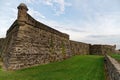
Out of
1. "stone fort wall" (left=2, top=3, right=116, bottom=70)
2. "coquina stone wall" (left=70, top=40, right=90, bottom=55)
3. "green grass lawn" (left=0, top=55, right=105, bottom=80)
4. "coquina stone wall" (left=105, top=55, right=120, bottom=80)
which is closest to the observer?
"coquina stone wall" (left=105, top=55, right=120, bottom=80)

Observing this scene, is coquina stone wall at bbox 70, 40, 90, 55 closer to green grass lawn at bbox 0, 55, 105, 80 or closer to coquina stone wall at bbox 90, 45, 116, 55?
coquina stone wall at bbox 90, 45, 116, 55

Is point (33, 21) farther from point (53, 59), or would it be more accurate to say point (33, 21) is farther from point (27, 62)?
point (53, 59)

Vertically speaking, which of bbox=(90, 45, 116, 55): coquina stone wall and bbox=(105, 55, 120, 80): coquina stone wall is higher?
bbox=(90, 45, 116, 55): coquina stone wall

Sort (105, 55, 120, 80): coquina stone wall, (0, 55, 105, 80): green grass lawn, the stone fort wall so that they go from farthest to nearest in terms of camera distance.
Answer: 1. the stone fort wall
2. (0, 55, 105, 80): green grass lawn
3. (105, 55, 120, 80): coquina stone wall

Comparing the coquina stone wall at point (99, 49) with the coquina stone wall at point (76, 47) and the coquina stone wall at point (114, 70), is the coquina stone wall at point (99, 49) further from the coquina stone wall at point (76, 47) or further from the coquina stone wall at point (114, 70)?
the coquina stone wall at point (114, 70)

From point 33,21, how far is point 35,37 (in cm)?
150

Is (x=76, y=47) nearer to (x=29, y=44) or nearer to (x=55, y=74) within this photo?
(x=29, y=44)

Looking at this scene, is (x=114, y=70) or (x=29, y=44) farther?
(x=29, y=44)

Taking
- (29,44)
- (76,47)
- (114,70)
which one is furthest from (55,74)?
(76,47)

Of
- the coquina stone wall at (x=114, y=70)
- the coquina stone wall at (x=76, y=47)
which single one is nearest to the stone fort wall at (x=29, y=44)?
the coquina stone wall at (x=114, y=70)

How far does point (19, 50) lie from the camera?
39.0ft

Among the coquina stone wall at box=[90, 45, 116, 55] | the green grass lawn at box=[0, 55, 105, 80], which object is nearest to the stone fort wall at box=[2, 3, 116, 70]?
the green grass lawn at box=[0, 55, 105, 80]

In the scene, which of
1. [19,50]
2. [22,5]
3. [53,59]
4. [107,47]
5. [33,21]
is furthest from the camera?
[107,47]

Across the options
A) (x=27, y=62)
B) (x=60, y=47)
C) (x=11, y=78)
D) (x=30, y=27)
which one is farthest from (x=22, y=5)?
(x=60, y=47)
